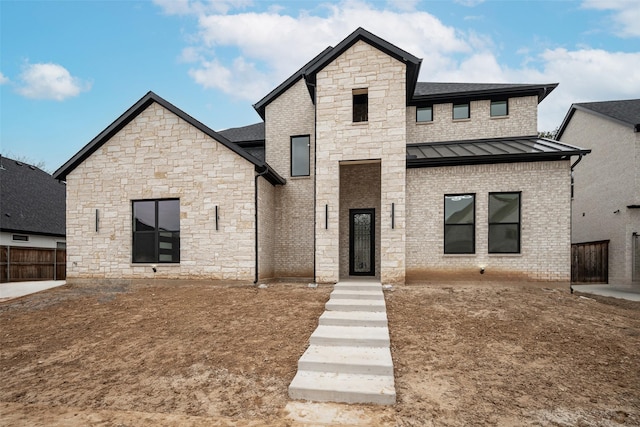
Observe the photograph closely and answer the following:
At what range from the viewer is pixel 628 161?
13.3 metres

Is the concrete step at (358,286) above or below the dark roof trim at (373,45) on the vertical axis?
below

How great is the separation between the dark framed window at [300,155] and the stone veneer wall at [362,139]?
2984mm

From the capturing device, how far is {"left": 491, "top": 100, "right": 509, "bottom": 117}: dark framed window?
42.9ft

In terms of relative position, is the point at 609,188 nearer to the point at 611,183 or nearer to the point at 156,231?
the point at 611,183

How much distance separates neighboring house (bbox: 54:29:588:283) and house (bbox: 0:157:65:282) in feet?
28.4

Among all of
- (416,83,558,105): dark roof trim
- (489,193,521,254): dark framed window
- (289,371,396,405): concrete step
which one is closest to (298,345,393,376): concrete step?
(289,371,396,405): concrete step

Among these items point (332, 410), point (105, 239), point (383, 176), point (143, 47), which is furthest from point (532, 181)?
point (143, 47)

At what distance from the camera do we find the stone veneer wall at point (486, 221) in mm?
9656

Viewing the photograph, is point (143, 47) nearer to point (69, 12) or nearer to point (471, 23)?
point (69, 12)

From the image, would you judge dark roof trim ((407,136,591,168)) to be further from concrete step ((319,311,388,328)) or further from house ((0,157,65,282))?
house ((0,157,65,282))

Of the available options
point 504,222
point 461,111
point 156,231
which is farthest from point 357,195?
point 156,231

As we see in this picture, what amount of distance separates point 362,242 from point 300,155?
14.2 feet

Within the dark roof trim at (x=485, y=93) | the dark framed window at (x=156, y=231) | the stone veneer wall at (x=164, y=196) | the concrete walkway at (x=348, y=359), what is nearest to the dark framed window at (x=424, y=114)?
the dark roof trim at (x=485, y=93)

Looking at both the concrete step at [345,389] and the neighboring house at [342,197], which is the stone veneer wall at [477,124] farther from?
the concrete step at [345,389]
